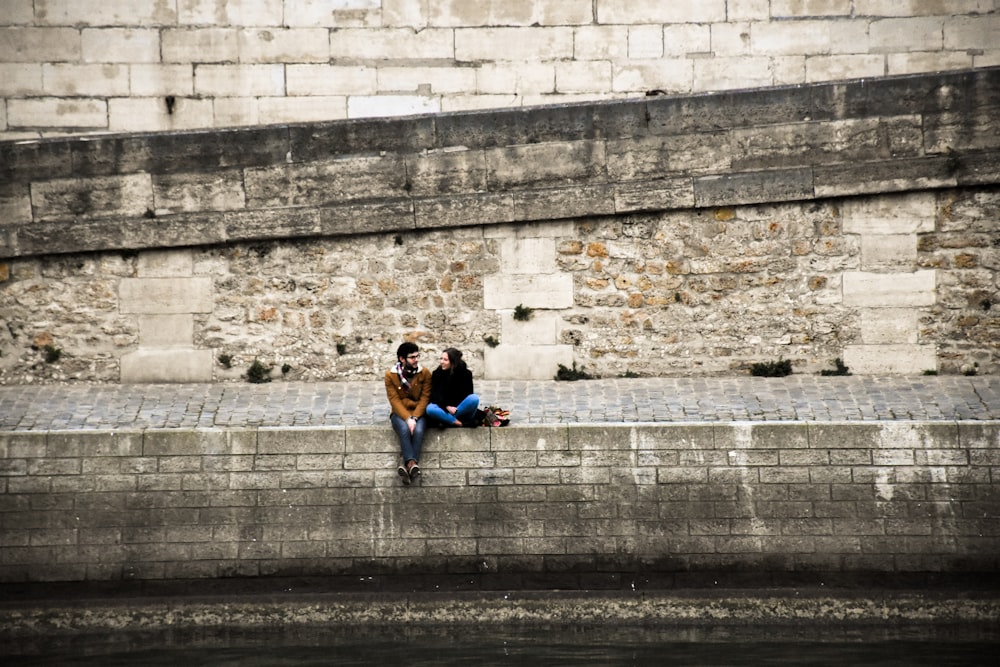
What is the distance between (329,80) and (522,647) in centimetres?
806

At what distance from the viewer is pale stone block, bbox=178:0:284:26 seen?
667 inches

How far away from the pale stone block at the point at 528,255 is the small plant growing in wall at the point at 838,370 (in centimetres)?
299

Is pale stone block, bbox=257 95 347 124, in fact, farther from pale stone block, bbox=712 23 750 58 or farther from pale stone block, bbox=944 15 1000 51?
pale stone block, bbox=944 15 1000 51

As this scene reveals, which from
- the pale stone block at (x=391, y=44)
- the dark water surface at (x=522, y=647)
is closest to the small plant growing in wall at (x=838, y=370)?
the dark water surface at (x=522, y=647)

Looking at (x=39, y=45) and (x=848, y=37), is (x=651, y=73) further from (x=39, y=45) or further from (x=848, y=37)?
(x=39, y=45)

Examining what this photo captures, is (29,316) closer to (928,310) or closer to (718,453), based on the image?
(718,453)

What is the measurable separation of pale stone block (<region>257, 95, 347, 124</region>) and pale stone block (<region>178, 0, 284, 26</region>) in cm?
93

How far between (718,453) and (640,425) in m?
0.74

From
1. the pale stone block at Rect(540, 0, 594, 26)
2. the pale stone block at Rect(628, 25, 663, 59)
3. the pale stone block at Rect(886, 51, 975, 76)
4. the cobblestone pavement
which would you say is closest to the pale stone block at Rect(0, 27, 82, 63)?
the cobblestone pavement

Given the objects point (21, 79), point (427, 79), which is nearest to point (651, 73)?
point (427, 79)

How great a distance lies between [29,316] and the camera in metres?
14.8

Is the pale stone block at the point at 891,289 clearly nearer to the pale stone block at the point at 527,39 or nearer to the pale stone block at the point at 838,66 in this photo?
the pale stone block at the point at 838,66

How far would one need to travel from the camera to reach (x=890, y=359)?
14570 mm

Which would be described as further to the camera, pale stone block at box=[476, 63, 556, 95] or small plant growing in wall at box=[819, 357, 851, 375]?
pale stone block at box=[476, 63, 556, 95]
